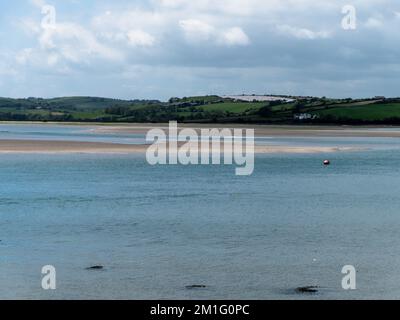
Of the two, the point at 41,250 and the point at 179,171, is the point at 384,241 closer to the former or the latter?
the point at 41,250

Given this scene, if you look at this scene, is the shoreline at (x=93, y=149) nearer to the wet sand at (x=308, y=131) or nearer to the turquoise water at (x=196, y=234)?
the turquoise water at (x=196, y=234)

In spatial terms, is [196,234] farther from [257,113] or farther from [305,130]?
[257,113]

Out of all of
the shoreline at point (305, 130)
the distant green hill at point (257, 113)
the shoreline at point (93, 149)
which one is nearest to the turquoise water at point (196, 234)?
the shoreline at point (93, 149)

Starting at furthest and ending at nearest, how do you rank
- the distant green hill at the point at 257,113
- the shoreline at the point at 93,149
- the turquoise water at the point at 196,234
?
the distant green hill at the point at 257,113
the shoreline at the point at 93,149
the turquoise water at the point at 196,234

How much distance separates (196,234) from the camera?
19.5 meters

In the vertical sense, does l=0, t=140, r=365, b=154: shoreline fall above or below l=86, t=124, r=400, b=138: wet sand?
below

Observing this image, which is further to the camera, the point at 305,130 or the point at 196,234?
the point at 305,130

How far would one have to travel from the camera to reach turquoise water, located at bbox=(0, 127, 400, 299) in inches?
574

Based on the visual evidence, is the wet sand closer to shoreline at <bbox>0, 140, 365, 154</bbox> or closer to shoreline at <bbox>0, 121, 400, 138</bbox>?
shoreline at <bbox>0, 121, 400, 138</bbox>

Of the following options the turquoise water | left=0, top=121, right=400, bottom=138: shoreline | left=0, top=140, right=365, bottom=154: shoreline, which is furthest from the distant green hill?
the turquoise water

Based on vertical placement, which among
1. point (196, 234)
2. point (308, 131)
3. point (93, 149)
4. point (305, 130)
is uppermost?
point (305, 130)

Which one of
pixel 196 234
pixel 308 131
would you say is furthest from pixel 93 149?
pixel 308 131

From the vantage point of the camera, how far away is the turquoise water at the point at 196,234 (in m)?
14.6
